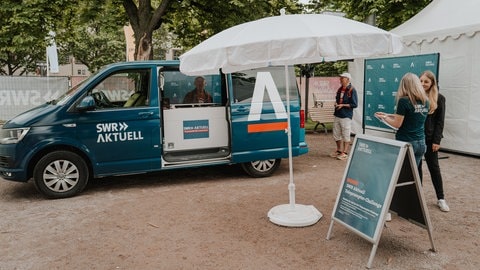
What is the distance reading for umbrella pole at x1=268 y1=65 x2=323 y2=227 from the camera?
511 cm

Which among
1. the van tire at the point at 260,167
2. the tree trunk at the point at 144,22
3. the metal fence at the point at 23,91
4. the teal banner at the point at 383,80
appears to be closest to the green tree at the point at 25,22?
the tree trunk at the point at 144,22

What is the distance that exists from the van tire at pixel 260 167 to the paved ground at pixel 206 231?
208 mm

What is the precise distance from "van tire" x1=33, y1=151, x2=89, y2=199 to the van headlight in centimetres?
44

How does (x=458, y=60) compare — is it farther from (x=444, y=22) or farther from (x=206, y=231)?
(x=206, y=231)

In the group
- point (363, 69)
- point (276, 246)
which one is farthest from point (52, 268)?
point (363, 69)

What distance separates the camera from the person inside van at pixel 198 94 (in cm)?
703

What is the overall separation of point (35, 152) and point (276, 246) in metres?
3.90

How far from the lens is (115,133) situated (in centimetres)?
650

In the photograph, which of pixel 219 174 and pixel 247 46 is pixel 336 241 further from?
pixel 219 174

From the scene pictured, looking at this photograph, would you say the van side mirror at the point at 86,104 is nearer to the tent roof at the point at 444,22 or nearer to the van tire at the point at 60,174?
the van tire at the point at 60,174

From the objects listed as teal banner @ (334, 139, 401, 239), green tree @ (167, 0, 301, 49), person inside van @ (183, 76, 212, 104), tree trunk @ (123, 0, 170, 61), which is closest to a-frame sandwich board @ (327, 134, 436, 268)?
teal banner @ (334, 139, 401, 239)

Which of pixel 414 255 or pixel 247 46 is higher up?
pixel 247 46

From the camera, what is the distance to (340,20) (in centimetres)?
460

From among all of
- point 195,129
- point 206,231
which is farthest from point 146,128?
point 206,231
